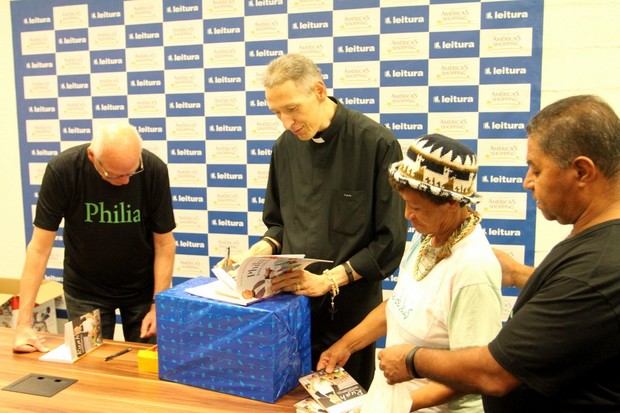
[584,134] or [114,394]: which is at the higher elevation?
[584,134]

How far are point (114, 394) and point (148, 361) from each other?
17cm

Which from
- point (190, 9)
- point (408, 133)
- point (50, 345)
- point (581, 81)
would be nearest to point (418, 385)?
point (50, 345)

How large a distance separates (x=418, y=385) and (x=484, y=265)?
0.42 m

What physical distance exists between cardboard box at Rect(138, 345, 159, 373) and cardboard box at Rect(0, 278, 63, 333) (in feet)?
6.25

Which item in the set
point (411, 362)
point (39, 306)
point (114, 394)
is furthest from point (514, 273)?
point (39, 306)

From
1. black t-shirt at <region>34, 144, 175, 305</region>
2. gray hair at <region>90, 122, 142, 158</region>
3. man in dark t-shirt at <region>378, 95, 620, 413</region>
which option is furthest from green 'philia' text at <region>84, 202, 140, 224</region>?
man in dark t-shirt at <region>378, 95, 620, 413</region>

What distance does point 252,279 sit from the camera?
5.37 feet

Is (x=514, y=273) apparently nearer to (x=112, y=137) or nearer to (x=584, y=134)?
(x=584, y=134)

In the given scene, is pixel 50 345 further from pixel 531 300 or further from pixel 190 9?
pixel 190 9

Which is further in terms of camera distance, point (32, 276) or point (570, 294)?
point (32, 276)

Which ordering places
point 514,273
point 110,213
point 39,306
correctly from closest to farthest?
point 514,273 < point 110,213 < point 39,306

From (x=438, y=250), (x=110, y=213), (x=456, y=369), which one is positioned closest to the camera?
(x=456, y=369)

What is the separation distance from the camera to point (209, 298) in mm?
1663

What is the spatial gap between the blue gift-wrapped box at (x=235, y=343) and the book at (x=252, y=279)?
31 millimetres
